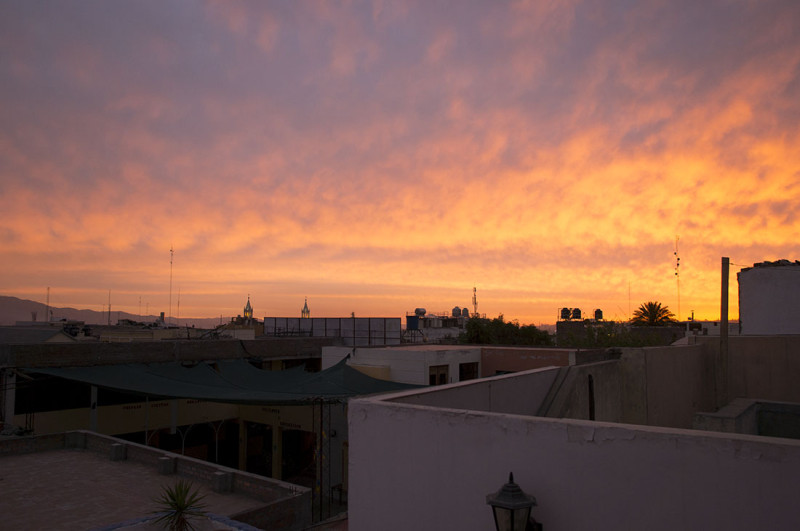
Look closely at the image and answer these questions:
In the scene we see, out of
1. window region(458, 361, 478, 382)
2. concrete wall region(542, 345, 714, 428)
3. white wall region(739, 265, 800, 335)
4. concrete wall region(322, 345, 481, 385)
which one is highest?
white wall region(739, 265, 800, 335)

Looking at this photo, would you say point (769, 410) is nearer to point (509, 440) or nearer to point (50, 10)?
point (509, 440)

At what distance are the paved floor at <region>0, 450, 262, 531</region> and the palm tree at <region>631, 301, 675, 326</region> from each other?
3865cm

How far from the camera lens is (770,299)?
2111cm

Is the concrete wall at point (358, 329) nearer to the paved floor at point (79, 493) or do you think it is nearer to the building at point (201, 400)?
the building at point (201, 400)

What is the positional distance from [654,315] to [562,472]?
144 feet

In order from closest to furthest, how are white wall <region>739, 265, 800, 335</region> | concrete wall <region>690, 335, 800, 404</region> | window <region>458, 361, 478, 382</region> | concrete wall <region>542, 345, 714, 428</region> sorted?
concrete wall <region>542, 345, 714, 428</region> → concrete wall <region>690, 335, 800, 404</region> → white wall <region>739, 265, 800, 335</region> → window <region>458, 361, 478, 382</region>

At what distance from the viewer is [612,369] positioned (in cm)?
936

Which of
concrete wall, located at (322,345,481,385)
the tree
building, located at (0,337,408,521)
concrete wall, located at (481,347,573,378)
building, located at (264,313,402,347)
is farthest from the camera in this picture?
the tree

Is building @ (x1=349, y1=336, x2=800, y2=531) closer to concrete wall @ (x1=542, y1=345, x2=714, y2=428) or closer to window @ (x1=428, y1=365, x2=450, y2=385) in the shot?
concrete wall @ (x1=542, y1=345, x2=714, y2=428)

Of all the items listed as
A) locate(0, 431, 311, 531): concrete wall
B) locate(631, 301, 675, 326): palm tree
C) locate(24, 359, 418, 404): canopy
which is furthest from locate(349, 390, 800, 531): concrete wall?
locate(631, 301, 675, 326): palm tree

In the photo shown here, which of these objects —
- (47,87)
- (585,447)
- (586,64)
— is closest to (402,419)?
(585,447)

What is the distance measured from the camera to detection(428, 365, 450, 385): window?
21.1 m

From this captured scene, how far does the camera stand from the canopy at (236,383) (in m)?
12.9

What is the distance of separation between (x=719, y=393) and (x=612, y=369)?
5.25m
